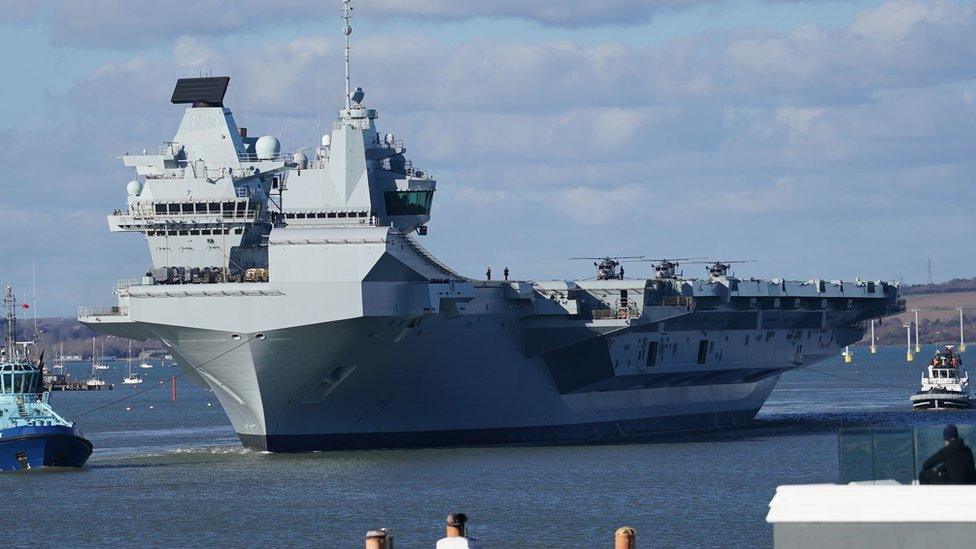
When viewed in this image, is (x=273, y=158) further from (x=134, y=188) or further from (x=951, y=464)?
(x=951, y=464)

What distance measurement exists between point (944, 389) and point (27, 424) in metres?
38.8

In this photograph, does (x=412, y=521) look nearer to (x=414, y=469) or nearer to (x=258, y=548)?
(x=258, y=548)

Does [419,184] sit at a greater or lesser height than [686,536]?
greater

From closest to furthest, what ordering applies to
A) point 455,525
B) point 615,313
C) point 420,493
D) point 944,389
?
point 455,525
point 420,493
point 615,313
point 944,389

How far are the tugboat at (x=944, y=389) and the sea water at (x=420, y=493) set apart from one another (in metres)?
14.7

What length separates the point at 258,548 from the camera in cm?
2916

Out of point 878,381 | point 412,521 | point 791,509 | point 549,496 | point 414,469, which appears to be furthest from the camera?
point 878,381

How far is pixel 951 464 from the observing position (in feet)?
44.4

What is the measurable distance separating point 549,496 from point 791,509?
74.6 feet

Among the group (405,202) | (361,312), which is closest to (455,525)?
(361,312)

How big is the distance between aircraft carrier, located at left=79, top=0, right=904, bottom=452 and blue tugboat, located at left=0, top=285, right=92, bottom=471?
2.13 metres

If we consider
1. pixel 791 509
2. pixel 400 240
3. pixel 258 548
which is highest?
pixel 400 240

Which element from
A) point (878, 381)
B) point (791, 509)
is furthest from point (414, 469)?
point (878, 381)

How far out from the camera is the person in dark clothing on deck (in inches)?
533
